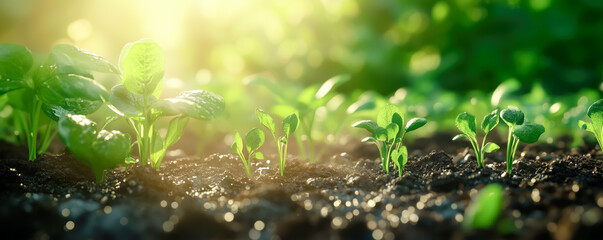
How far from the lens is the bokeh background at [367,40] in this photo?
3.82 meters

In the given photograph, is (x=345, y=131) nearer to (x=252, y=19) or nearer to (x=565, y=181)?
(x=565, y=181)

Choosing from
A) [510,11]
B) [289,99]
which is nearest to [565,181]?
[289,99]

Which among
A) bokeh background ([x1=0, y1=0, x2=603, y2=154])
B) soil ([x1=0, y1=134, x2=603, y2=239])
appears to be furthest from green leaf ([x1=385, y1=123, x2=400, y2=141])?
bokeh background ([x1=0, y1=0, x2=603, y2=154])

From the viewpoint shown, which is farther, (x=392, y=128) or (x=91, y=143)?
(x=392, y=128)

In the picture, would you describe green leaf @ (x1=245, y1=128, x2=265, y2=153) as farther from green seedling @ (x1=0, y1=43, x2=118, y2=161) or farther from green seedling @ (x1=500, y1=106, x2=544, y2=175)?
green seedling @ (x1=500, y1=106, x2=544, y2=175)

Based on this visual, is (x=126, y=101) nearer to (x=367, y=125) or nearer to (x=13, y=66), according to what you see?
(x=13, y=66)

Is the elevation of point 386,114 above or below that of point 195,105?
below

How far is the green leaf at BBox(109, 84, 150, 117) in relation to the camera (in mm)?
1257

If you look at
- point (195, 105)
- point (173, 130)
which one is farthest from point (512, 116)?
point (173, 130)

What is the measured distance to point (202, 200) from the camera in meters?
1.25

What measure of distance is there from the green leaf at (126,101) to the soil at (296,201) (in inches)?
7.7

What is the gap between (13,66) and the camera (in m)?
1.38

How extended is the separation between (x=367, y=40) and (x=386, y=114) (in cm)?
312

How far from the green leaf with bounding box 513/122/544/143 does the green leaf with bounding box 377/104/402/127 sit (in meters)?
0.39
